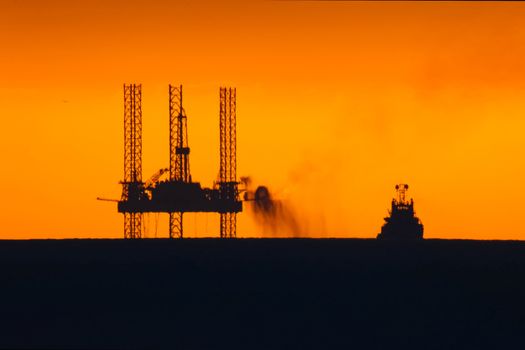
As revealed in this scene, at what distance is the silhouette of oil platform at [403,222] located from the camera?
187375mm

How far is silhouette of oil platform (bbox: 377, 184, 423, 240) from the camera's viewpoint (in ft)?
615
